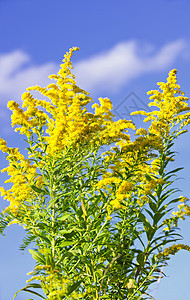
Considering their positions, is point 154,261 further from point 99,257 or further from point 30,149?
point 30,149

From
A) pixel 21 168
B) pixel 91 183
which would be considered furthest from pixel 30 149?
pixel 91 183

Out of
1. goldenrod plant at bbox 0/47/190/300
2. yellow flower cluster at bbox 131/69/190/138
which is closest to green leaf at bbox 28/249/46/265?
goldenrod plant at bbox 0/47/190/300

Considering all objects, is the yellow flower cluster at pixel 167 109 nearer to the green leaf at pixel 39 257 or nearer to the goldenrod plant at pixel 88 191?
the goldenrod plant at pixel 88 191

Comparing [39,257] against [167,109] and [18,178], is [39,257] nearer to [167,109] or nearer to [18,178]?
[18,178]

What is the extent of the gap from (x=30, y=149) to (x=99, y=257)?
1895 millimetres

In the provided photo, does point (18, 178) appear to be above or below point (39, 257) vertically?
above

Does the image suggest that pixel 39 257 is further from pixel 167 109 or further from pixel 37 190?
pixel 167 109

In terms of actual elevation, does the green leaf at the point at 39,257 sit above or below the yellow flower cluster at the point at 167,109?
below

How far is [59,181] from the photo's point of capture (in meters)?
5.32

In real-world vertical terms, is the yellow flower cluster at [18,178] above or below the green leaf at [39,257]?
above

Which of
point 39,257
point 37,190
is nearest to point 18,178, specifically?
point 37,190

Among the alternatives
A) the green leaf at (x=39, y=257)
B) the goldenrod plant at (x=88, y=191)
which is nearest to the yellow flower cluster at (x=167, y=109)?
the goldenrod plant at (x=88, y=191)

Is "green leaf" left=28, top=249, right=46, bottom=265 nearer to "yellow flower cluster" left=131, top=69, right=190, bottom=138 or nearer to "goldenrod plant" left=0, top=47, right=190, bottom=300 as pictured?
"goldenrod plant" left=0, top=47, right=190, bottom=300

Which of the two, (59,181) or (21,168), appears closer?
(59,181)
